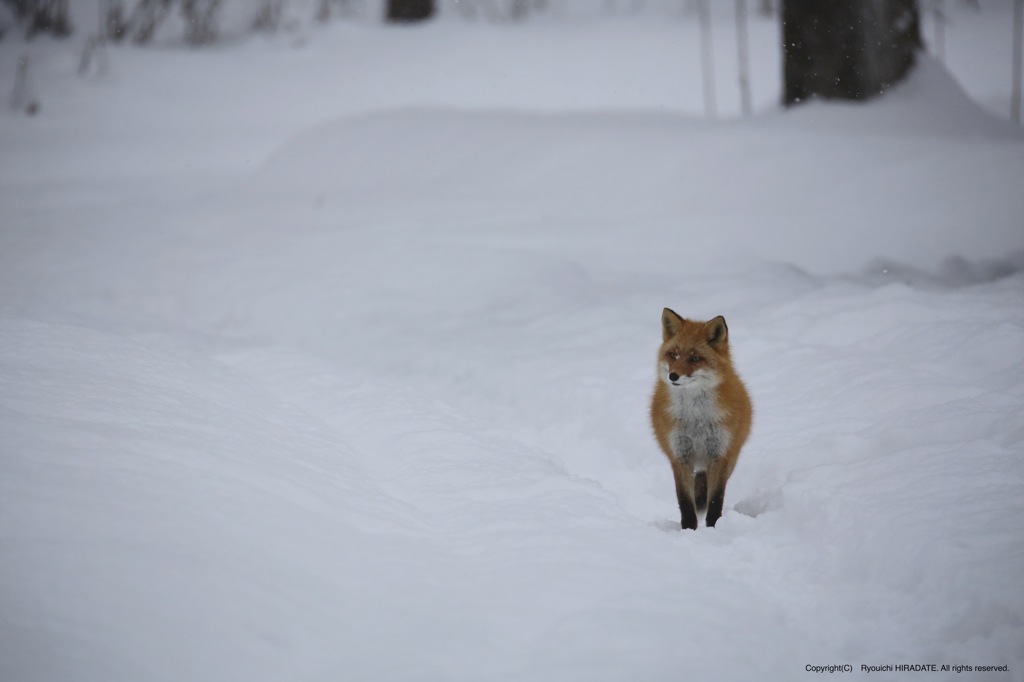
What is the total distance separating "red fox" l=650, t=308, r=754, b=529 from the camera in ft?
12.7

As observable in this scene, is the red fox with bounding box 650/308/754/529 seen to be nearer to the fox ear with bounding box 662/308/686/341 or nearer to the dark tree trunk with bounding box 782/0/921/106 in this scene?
the fox ear with bounding box 662/308/686/341

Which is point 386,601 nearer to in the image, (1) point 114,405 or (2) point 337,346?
(1) point 114,405

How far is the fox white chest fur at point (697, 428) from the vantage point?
3883mm

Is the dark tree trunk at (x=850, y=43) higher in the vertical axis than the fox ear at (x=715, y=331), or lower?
higher

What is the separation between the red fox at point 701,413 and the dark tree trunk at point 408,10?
14224 millimetres

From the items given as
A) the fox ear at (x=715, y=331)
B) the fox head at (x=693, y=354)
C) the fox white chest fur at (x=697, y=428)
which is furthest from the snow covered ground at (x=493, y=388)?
the fox ear at (x=715, y=331)

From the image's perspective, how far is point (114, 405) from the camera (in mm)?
3518

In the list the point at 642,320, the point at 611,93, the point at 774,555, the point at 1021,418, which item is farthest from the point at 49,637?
the point at 611,93

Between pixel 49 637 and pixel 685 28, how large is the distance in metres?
18.0

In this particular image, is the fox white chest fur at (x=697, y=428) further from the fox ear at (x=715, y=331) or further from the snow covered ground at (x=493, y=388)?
the snow covered ground at (x=493, y=388)

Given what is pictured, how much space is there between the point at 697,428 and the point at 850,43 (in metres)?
7.32

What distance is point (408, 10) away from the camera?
16.3 meters

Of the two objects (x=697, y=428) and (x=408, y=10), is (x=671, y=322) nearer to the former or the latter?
(x=697, y=428)

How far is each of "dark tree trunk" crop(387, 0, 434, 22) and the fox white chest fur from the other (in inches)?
571
